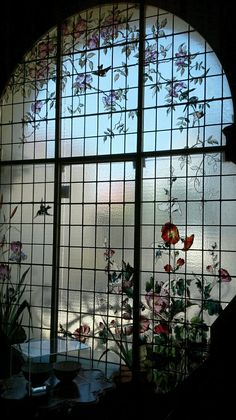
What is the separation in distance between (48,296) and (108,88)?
225 centimetres

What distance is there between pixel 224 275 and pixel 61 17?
3.21m

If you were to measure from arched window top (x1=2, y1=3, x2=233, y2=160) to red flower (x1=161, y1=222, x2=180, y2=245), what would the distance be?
2.39 feet

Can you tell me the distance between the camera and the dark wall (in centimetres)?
411

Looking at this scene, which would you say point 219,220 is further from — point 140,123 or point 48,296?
point 48,296

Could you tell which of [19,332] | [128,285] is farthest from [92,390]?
[19,332]

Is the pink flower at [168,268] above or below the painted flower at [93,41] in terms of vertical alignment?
below

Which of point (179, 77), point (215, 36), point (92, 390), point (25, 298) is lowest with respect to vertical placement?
point (92, 390)

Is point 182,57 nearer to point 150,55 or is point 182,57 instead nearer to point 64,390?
point 150,55

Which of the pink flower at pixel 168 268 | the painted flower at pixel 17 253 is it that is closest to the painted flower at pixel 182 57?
the pink flower at pixel 168 268

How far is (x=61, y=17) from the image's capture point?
16.8 feet

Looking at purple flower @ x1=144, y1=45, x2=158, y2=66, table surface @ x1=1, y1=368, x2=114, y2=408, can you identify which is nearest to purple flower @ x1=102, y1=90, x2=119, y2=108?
purple flower @ x1=144, y1=45, x2=158, y2=66

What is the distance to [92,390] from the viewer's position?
333 cm

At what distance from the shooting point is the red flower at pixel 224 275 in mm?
4084

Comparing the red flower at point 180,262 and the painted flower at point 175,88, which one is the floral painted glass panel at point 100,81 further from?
the red flower at point 180,262
